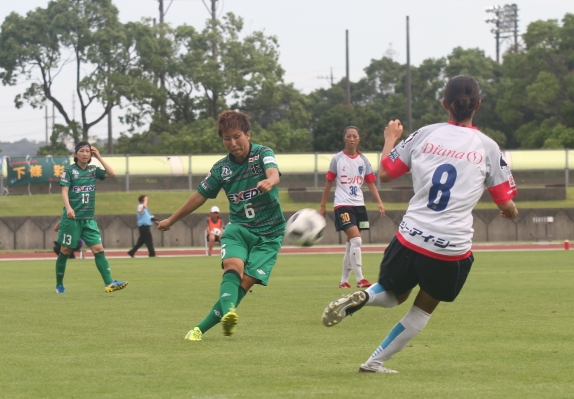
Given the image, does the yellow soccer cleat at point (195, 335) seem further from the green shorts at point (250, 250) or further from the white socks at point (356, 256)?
the white socks at point (356, 256)

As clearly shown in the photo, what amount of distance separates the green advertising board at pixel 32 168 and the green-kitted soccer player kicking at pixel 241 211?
31926 mm

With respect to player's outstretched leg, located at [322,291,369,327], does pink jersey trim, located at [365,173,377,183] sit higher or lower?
higher

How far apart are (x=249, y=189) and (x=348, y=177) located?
20.1ft

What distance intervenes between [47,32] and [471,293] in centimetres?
4832

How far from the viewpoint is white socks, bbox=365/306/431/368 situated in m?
6.14

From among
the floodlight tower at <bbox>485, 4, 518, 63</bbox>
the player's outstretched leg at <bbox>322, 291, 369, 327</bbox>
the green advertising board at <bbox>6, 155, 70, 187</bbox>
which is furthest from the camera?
the floodlight tower at <bbox>485, 4, 518, 63</bbox>

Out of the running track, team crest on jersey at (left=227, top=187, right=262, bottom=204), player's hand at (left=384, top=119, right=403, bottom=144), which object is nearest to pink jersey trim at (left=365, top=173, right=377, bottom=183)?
team crest on jersey at (left=227, top=187, right=262, bottom=204)

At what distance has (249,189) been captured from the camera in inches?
323

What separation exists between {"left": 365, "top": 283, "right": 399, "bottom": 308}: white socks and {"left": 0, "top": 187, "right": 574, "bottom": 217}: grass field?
3021 cm

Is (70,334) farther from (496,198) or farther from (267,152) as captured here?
(496,198)

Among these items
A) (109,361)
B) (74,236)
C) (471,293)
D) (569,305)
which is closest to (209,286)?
(74,236)

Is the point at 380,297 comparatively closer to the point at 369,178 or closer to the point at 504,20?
the point at 369,178

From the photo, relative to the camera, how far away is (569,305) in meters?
11.1

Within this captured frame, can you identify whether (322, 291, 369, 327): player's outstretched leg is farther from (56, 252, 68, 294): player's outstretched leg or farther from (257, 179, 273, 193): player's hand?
(56, 252, 68, 294): player's outstretched leg
